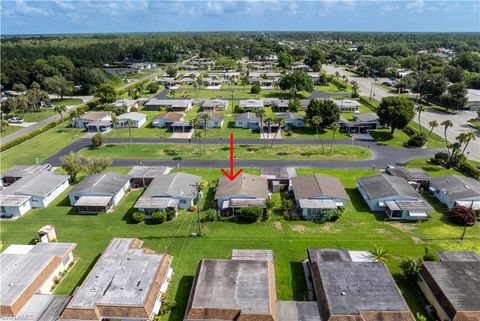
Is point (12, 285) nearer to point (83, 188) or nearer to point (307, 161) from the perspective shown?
point (83, 188)

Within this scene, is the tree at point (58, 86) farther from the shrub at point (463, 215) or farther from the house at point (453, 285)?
the house at point (453, 285)

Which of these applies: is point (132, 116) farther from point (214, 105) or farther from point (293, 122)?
point (293, 122)

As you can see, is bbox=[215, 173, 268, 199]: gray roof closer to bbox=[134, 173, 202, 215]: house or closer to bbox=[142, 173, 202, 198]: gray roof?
bbox=[134, 173, 202, 215]: house

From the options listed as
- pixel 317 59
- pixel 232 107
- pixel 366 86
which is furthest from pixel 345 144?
pixel 317 59

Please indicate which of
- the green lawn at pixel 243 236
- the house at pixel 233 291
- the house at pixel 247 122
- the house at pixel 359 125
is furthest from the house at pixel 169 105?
the house at pixel 233 291

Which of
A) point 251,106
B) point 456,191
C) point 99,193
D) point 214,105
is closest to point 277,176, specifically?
point 456,191

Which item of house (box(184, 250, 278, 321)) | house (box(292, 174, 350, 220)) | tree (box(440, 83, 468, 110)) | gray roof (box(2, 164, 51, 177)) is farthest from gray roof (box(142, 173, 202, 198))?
tree (box(440, 83, 468, 110))
